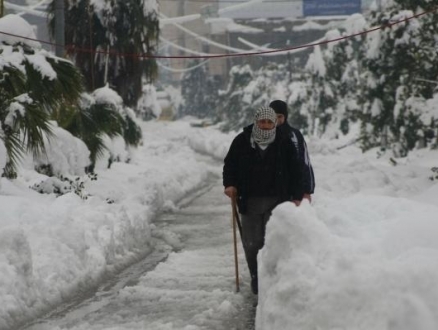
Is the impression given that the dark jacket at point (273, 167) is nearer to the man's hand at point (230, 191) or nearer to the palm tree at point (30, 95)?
the man's hand at point (230, 191)

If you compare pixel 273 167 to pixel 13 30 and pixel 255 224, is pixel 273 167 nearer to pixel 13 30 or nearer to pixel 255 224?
pixel 255 224

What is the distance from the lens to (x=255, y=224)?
21.7 ft

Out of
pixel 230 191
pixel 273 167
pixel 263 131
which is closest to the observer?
pixel 263 131

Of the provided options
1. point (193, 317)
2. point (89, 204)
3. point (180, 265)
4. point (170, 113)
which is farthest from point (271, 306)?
point (170, 113)

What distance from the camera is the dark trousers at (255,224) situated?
21.4 ft

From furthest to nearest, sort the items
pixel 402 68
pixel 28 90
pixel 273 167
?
1. pixel 402 68
2. pixel 28 90
3. pixel 273 167

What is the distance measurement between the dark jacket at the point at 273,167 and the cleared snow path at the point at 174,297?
41.3 inches

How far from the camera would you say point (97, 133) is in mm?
12641

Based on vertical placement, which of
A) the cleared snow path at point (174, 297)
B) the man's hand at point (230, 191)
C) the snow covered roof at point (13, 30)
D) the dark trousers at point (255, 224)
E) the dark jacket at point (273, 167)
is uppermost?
the snow covered roof at point (13, 30)

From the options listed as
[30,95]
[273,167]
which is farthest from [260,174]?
[30,95]

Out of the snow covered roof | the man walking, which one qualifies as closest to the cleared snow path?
the man walking

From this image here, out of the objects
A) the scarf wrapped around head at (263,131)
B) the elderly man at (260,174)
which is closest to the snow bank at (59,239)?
the elderly man at (260,174)

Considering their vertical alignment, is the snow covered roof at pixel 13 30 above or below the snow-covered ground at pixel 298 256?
above

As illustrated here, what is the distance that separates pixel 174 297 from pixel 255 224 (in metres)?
1.06
